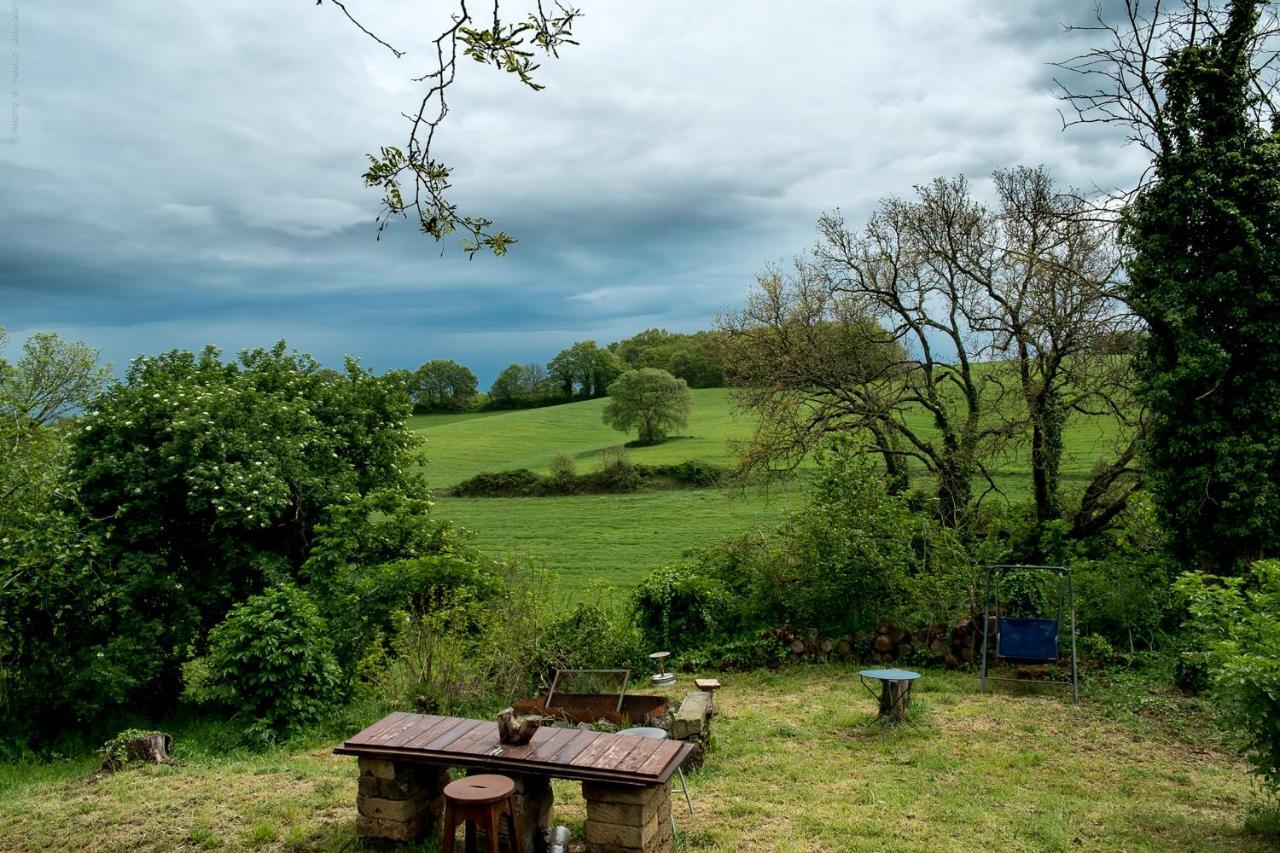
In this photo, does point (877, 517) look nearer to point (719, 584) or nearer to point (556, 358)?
point (719, 584)

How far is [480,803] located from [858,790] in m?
3.63

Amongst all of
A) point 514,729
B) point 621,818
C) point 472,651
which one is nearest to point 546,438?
point 472,651

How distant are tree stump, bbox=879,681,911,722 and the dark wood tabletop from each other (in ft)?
13.1

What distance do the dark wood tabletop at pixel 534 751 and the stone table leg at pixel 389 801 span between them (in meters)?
0.18

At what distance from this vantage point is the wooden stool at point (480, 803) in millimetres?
5188

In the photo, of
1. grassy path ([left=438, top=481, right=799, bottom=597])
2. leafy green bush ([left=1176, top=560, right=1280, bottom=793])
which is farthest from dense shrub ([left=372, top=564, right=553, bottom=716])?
grassy path ([left=438, top=481, right=799, bottom=597])

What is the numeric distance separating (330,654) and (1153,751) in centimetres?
920

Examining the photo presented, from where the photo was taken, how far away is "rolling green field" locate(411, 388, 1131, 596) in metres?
24.4

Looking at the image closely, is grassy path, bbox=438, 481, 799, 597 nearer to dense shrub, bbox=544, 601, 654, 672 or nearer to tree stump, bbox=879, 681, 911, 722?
dense shrub, bbox=544, 601, 654, 672

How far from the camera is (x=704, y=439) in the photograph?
49.0 metres

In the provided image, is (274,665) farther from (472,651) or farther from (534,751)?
(534,751)

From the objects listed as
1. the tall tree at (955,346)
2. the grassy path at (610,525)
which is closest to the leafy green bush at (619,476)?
the grassy path at (610,525)

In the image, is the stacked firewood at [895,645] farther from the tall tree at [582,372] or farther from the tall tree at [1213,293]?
the tall tree at [582,372]

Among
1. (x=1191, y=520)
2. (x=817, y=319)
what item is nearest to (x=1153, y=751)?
(x=1191, y=520)
